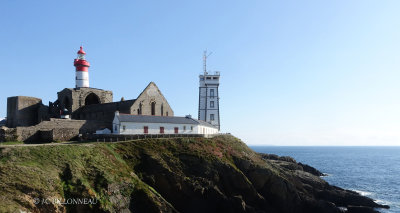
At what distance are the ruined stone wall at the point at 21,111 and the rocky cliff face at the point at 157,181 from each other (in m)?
22.8

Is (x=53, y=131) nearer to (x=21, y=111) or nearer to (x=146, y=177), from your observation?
(x=146, y=177)

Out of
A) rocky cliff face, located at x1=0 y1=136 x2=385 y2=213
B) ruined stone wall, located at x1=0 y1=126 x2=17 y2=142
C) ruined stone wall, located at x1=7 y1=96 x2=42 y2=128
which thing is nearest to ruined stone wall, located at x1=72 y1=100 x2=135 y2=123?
ruined stone wall, located at x1=7 y1=96 x2=42 y2=128

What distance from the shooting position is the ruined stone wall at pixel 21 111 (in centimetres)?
4892

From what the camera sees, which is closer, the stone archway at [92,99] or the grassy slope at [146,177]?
the grassy slope at [146,177]

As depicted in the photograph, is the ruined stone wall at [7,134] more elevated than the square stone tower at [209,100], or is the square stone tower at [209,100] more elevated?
the square stone tower at [209,100]

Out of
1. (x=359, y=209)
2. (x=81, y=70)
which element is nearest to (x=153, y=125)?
(x=81, y=70)

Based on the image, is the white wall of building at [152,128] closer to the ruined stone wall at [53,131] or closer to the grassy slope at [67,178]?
the ruined stone wall at [53,131]

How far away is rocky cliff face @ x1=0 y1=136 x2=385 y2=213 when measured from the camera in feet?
78.7

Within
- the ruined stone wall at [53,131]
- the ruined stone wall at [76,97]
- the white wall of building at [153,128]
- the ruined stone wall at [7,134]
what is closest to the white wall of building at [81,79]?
the ruined stone wall at [76,97]

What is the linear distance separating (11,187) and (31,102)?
106 ft

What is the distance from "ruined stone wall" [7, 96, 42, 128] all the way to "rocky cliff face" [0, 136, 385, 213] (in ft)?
74.8

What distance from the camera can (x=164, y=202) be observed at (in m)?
29.5

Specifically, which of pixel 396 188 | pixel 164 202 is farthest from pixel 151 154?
pixel 396 188

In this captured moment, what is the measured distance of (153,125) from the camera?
43500 millimetres
